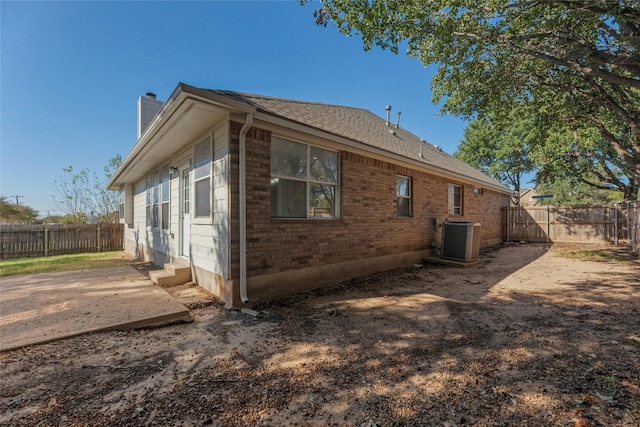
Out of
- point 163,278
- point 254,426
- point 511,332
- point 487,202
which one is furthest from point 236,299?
point 487,202

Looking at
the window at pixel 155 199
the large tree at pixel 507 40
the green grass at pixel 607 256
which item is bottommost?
the green grass at pixel 607 256

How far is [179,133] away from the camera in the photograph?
5582 mm

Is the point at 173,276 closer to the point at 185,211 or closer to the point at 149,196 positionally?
the point at 185,211

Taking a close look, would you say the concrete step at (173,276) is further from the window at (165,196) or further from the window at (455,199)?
the window at (455,199)

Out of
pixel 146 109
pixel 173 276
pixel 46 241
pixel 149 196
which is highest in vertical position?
pixel 146 109

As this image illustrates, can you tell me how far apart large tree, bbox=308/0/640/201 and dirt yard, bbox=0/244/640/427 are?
4607 mm

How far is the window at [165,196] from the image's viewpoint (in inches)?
310

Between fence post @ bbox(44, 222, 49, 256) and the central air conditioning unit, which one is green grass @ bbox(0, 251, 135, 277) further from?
the central air conditioning unit

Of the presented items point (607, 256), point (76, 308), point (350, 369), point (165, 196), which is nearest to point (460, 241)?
point (607, 256)

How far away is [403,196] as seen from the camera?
27.4 ft

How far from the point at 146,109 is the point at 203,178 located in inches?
281

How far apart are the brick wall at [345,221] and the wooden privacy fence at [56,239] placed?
1324cm

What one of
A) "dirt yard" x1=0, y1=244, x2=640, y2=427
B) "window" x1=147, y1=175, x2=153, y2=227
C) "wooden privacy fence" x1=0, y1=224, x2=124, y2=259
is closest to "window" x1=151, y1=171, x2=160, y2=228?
"window" x1=147, y1=175, x2=153, y2=227

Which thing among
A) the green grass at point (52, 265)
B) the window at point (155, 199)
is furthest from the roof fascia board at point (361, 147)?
the green grass at point (52, 265)
